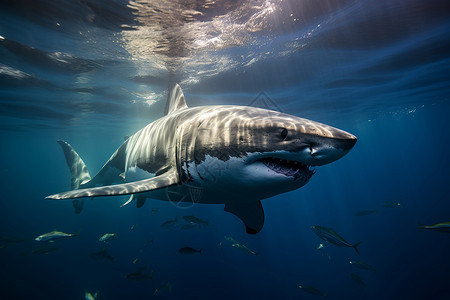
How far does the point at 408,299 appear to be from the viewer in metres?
13.8

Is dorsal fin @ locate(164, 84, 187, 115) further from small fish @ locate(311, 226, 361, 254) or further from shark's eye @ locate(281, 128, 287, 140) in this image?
small fish @ locate(311, 226, 361, 254)

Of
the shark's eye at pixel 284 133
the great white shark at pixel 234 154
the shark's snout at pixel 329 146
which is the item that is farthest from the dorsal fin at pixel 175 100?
the shark's snout at pixel 329 146

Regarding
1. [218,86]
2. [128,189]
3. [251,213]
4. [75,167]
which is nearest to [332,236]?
[251,213]

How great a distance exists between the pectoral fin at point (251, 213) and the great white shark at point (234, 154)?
3.04 ft

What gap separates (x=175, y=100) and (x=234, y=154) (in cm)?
348

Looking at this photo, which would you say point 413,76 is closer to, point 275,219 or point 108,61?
point 108,61

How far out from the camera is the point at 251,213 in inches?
157

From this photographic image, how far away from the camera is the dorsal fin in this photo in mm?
4953

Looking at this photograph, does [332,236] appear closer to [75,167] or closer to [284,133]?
[284,133]

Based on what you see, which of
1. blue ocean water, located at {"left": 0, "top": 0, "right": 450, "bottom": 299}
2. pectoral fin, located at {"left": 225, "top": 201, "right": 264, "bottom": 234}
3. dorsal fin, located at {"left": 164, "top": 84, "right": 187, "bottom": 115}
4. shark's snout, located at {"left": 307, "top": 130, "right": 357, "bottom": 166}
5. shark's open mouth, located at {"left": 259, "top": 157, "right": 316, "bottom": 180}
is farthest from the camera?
blue ocean water, located at {"left": 0, "top": 0, "right": 450, "bottom": 299}

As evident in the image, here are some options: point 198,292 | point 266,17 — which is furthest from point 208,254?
point 266,17

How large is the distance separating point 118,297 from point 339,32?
1745 cm

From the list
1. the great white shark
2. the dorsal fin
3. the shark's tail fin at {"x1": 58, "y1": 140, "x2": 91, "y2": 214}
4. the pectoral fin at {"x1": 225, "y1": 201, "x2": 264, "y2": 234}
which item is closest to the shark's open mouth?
the great white shark

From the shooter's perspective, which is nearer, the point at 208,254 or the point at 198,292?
the point at 198,292
